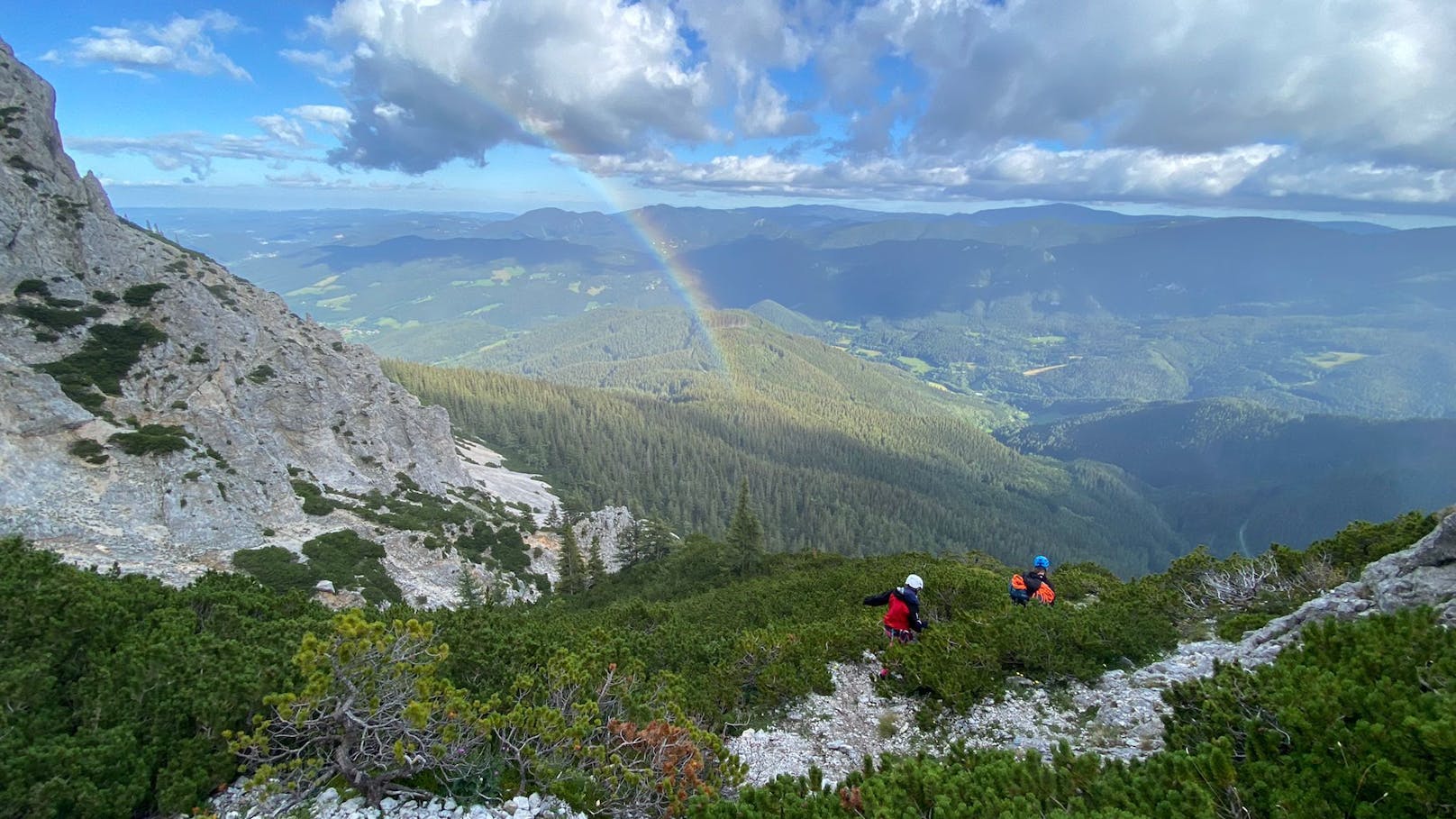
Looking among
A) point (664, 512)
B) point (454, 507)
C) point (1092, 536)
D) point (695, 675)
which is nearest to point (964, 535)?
point (1092, 536)

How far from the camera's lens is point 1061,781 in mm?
6676

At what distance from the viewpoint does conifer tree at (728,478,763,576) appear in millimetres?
42188

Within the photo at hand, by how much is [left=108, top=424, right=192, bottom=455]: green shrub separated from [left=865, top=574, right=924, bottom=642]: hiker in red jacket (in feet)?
139

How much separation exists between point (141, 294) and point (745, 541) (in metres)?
50.0

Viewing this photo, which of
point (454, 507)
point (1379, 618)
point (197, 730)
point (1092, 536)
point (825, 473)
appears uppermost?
point (1379, 618)

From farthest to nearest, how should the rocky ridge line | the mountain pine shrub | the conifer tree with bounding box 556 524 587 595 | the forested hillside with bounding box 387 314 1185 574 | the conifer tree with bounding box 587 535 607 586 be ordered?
1. the forested hillside with bounding box 387 314 1185 574
2. the conifer tree with bounding box 587 535 607 586
3. the conifer tree with bounding box 556 524 587 595
4. the rocky ridge line
5. the mountain pine shrub

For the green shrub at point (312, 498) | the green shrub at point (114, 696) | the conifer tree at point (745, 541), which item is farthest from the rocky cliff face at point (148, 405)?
the green shrub at point (114, 696)

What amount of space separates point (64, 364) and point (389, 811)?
4773 centimetres

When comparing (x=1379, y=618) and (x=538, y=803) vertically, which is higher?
(x=1379, y=618)

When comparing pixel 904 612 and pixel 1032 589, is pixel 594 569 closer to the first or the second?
pixel 1032 589

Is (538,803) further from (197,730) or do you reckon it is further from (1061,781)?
(1061,781)

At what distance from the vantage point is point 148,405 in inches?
1540

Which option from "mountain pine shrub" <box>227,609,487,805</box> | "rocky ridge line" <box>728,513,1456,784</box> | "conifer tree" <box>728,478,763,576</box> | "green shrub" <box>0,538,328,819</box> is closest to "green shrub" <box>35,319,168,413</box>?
"green shrub" <box>0,538,328,819</box>

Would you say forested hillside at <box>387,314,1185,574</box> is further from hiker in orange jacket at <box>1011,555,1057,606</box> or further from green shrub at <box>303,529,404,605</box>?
hiker in orange jacket at <box>1011,555,1057,606</box>
